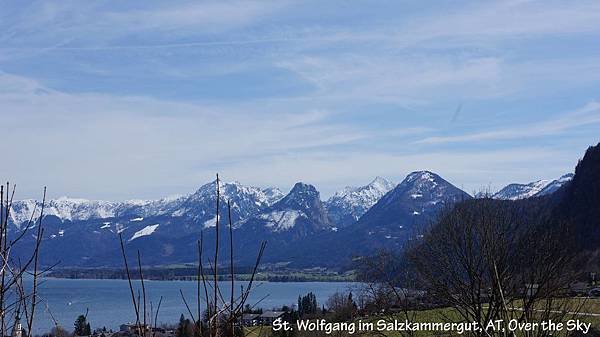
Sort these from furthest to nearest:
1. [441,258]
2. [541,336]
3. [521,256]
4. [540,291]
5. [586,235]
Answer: [586,235] < [441,258] < [521,256] < [540,291] < [541,336]

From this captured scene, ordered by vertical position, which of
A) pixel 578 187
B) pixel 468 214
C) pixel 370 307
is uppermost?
pixel 578 187

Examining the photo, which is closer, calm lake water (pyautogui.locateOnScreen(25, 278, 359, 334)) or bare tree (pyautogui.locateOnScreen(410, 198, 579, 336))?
calm lake water (pyautogui.locateOnScreen(25, 278, 359, 334))

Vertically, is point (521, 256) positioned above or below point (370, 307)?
above

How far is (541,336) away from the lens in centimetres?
745

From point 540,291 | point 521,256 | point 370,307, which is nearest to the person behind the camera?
point 540,291

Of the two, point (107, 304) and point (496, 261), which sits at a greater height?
point (496, 261)

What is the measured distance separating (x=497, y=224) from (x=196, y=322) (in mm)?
10496

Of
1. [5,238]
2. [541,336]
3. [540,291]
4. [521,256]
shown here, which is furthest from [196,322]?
[521,256]

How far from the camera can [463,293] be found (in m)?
12.4

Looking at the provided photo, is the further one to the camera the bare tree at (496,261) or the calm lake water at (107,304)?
the bare tree at (496,261)

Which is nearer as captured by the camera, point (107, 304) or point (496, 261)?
point (496, 261)

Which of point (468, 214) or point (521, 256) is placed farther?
point (468, 214)

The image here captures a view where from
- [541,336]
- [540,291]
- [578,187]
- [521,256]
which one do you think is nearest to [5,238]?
[541,336]

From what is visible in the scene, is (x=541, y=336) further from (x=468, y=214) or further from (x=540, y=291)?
(x=468, y=214)
